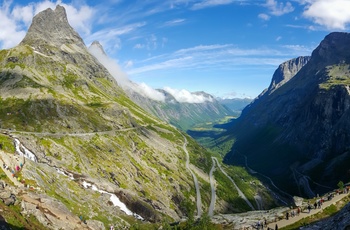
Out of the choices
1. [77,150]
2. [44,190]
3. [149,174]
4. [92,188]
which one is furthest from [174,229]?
[149,174]

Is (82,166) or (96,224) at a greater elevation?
(82,166)

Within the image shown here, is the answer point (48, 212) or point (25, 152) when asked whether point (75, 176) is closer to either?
point (25, 152)

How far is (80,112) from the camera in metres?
193

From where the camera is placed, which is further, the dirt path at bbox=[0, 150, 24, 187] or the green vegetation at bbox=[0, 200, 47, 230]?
the dirt path at bbox=[0, 150, 24, 187]

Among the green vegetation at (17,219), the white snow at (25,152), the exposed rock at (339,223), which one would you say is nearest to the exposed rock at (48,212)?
the green vegetation at (17,219)

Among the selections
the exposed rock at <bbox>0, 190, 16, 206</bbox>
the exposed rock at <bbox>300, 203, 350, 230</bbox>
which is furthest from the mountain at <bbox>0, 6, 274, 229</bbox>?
the exposed rock at <bbox>300, 203, 350, 230</bbox>

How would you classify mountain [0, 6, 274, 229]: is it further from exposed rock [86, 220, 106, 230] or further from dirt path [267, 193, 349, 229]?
dirt path [267, 193, 349, 229]

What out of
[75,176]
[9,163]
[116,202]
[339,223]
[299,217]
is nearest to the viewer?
[339,223]

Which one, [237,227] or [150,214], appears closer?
[237,227]

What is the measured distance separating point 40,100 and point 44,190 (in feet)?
346

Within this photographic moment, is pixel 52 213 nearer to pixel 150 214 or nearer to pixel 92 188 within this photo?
pixel 92 188

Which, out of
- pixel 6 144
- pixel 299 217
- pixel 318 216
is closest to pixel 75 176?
pixel 6 144

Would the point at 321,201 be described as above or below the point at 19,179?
below

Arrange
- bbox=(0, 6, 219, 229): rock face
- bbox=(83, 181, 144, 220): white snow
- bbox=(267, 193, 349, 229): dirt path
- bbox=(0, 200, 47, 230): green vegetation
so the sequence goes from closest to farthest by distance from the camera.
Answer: bbox=(0, 200, 47, 230): green vegetation → bbox=(267, 193, 349, 229): dirt path → bbox=(0, 6, 219, 229): rock face → bbox=(83, 181, 144, 220): white snow
